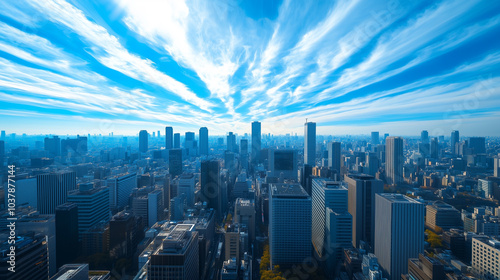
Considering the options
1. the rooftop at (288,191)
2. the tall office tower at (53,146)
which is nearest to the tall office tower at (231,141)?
the tall office tower at (53,146)

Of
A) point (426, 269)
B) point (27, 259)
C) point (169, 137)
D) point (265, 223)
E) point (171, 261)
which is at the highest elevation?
point (169, 137)

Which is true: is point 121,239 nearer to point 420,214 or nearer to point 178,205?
point 178,205

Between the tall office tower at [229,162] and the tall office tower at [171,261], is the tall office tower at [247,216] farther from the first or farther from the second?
the tall office tower at [229,162]

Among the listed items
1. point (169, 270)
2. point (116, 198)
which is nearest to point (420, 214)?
point (169, 270)

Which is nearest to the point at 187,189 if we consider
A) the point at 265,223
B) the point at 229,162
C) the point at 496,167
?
the point at 265,223

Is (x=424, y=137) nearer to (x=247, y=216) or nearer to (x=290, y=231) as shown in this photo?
(x=290, y=231)

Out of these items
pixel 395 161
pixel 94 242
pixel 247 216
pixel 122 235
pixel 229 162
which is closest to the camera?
pixel 122 235

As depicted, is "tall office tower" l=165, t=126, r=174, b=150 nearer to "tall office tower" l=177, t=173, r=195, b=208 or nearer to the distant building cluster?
the distant building cluster
